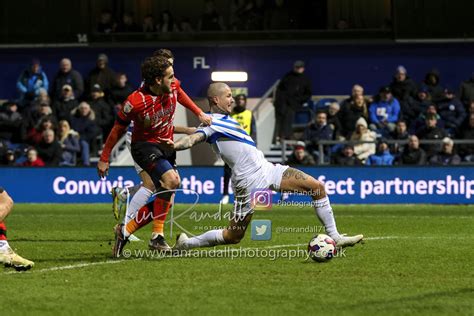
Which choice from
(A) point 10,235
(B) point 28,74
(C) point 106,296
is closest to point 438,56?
(B) point 28,74

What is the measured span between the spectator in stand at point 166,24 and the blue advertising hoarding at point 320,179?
4.66 metres

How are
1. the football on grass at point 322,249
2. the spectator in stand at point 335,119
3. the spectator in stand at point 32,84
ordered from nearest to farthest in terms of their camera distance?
the football on grass at point 322,249 → the spectator in stand at point 335,119 → the spectator in stand at point 32,84

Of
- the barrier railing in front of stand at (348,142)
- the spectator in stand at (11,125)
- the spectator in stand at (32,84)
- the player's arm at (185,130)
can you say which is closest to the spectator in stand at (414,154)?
the barrier railing in front of stand at (348,142)

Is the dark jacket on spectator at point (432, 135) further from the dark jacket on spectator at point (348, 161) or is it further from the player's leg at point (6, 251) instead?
the player's leg at point (6, 251)

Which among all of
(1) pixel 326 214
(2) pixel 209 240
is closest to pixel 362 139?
(1) pixel 326 214

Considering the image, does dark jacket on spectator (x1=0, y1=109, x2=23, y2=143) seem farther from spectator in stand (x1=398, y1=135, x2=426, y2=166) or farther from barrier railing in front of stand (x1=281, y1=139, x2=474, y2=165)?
spectator in stand (x1=398, y1=135, x2=426, y2=166)

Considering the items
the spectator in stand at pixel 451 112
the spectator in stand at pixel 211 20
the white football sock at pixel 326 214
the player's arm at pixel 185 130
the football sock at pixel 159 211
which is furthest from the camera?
the spectator in stand at pixel 211 20

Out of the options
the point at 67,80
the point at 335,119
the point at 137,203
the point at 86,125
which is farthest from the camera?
the point at 67,80

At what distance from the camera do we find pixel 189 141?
10.9 meters

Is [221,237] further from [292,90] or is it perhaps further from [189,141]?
[292,90]

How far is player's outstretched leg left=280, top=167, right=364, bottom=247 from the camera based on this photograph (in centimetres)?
1147

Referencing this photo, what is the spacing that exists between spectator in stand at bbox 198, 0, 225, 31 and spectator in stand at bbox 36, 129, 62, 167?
15.5 ft

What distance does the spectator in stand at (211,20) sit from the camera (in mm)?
27672

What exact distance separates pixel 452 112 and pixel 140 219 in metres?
15.2
